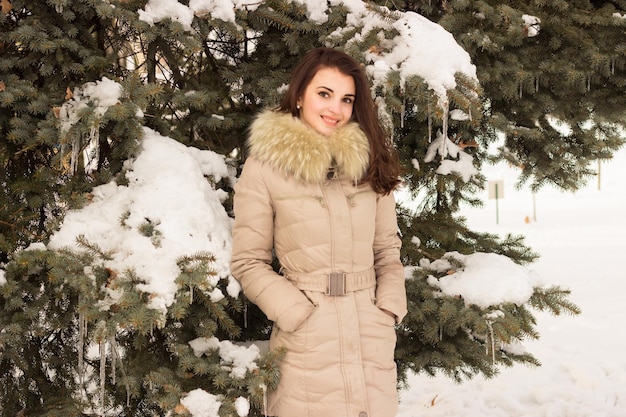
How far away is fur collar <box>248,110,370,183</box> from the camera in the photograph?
2.51 meters

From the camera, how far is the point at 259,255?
2.57 meters

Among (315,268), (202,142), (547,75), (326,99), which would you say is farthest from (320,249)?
(547,75)

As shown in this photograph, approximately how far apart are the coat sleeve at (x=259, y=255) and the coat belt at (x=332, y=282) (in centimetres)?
5

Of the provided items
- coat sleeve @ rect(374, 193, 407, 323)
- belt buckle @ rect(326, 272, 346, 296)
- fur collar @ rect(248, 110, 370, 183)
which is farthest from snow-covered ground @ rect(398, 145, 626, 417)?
fur collar @ rect(248, 110, 370, 183)

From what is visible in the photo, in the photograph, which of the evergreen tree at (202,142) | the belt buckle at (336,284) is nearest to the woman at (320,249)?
the belt buckle at (336,284)

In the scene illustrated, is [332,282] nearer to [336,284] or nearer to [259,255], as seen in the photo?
[336,284]

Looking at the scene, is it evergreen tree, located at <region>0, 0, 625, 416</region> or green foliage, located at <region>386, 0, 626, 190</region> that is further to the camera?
green foliage, located at <region>386, 0, 626, 190</region>

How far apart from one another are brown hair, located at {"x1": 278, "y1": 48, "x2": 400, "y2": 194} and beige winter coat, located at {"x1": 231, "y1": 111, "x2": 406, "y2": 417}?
9 cm

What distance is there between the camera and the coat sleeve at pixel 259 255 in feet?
8.02

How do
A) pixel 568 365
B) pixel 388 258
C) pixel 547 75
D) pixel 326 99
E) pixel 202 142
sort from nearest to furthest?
pixel 326 99, pixel 388 258, pixel 202 142, pixel 547 75, pixel 568 365

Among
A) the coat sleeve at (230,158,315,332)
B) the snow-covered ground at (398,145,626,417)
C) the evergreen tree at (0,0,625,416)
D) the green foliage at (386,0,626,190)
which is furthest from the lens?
the snow-covered ground at (398,145,626,417)

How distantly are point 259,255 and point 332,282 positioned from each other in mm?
338

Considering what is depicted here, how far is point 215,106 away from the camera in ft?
12.4

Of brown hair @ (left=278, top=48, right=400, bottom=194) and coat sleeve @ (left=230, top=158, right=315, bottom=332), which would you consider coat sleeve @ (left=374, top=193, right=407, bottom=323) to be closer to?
brown hair @ (left=278, top=48, right=400, bottom=194)
